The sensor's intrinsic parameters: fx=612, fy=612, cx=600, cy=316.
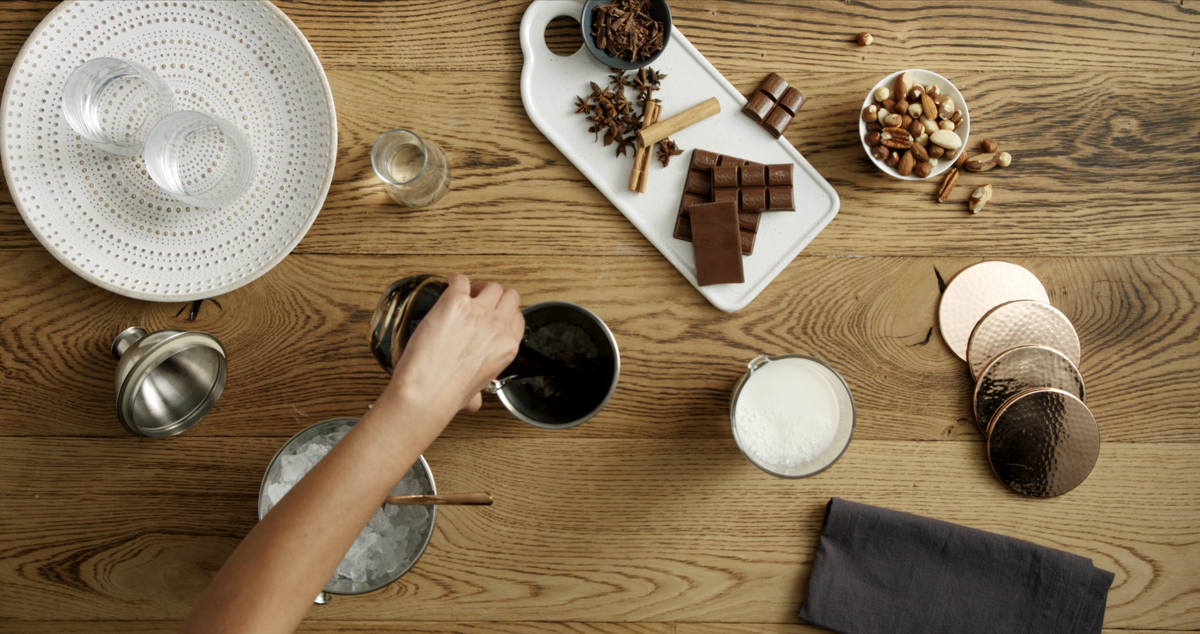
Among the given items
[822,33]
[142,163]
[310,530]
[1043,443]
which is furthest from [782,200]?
[142,163]

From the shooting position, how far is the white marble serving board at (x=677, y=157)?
1.24 meters

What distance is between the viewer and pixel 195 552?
4.02 ft

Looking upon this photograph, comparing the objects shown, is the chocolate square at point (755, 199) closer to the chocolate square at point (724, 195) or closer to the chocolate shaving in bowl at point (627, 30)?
the chocolate square at point (724, 195)

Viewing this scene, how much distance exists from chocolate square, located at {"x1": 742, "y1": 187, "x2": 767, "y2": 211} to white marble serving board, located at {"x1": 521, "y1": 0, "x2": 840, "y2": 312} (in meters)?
0.04

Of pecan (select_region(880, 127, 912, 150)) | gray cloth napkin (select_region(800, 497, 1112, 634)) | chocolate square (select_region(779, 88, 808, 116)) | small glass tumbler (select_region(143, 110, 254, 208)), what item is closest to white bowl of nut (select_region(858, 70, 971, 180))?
pecan (select_region(880, 127, 912, 150))

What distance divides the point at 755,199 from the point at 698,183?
0.12m

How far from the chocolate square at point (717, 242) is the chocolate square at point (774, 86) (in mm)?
253

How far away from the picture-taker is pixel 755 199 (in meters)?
1.21

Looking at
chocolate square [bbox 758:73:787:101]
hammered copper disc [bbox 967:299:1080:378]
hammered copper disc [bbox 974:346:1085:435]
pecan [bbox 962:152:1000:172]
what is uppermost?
chocolate square [bbox 758:73:787:101]

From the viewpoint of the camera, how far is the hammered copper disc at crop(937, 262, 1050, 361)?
1.26 meters

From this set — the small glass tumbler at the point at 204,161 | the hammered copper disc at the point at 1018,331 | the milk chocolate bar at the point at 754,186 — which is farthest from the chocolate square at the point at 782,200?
the small glass tumbler at the point at 204,161

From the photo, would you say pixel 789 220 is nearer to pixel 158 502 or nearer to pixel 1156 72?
pixel 1156 72

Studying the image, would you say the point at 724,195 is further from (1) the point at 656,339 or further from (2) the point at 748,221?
(1) the point at 656,339

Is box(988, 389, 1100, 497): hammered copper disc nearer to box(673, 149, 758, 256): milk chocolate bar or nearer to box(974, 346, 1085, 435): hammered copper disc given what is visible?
box(974, 346, 1085, 435): hammered copper disc
